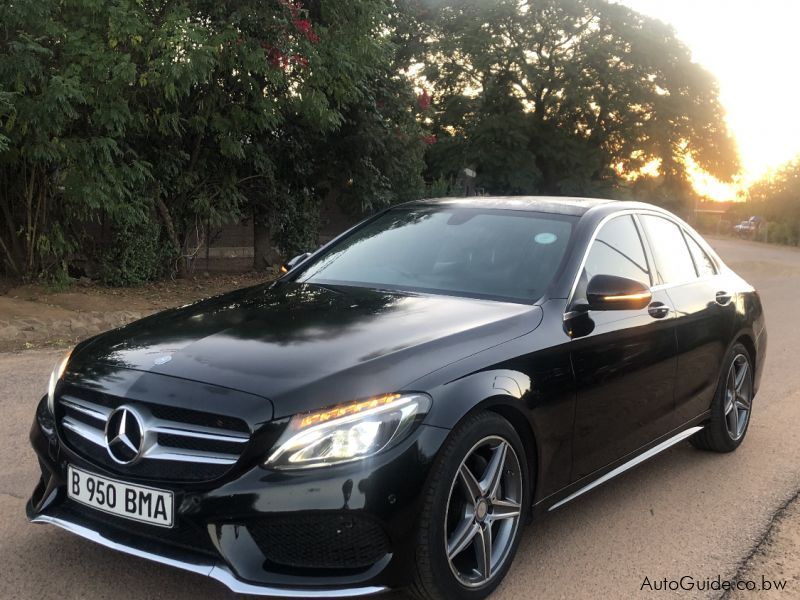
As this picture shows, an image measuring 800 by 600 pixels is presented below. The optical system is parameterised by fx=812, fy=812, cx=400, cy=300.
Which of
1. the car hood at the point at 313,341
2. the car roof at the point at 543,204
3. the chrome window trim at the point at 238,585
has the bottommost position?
the chrome window trim at the point at 238,585

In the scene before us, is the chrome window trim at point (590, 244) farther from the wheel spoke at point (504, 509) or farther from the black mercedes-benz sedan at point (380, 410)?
the wheel spoke at point (504, 509)

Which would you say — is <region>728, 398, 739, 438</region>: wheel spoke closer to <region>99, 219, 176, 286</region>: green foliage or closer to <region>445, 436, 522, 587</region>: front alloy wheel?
<region>445, 436, 522, 587</region>: front alloy wheel

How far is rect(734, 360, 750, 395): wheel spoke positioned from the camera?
17.2ft

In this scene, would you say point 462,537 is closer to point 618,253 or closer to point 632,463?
point 632,463

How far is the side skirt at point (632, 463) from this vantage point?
3.59 metres

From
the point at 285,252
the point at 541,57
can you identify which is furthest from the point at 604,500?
the point at 541,57

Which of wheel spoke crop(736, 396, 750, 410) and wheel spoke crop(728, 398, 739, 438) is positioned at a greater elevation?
wheel spoke crop(736, 396, 750, 410)

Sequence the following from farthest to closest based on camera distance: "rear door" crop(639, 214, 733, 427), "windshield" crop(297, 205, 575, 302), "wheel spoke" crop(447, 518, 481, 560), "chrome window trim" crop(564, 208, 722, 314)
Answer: "rear door" crop(639, 214, 733, 427) → "windshield" crop(297, 205, 575, 302) → "chrome window trim" crop(564, 208, 722, 314) → "wheel spoke" crop(447, 518, 481, 560)

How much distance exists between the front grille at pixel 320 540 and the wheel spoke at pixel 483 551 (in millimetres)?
544

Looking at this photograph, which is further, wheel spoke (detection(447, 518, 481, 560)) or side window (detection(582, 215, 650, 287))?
side window (detection(582, 215, 650, 287))

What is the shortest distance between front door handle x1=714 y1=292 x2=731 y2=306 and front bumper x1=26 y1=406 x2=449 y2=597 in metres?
2.90


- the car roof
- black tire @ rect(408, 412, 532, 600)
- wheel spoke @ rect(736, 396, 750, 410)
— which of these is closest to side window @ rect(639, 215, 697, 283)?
the car roof

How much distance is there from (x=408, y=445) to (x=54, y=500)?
1.38 metres

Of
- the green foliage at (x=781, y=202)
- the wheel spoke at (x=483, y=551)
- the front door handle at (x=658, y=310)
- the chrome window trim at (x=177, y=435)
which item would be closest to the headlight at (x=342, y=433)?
the chrome window trim at (x=177, y=435)
